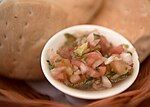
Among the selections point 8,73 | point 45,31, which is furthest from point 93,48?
point 8,73

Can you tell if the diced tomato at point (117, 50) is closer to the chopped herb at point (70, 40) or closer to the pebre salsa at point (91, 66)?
the pebre salsa at point (91, 66)

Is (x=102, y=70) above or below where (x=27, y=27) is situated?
below

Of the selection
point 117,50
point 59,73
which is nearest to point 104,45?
point 117,50

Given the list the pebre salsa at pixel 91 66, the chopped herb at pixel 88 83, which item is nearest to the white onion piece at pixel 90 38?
the pebre salsa at pixel 91 66

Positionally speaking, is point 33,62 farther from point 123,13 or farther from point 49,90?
point 123,13

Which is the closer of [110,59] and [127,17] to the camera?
[110,59]

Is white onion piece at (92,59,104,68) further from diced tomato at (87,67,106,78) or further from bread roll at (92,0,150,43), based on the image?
bread roll at (92,0,150,43)

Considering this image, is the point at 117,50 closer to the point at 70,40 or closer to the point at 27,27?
the point at 70,40
